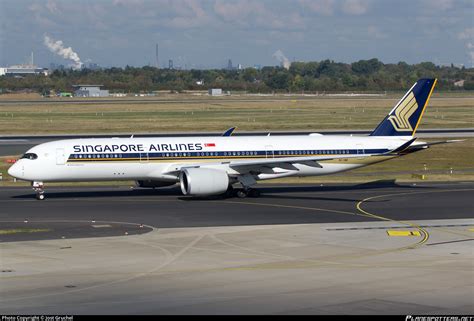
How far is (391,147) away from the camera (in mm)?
58031

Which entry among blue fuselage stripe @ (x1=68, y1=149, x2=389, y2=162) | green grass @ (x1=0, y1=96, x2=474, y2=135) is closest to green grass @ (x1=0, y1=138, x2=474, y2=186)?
blue fuselage stripe @ (x1=68, y1=149, x2=389, y2=162)

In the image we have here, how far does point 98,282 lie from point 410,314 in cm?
1111

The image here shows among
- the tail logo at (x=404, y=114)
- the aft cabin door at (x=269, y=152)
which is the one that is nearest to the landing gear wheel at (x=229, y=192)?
Answer: the aft cabin door at (x=269, y=152)

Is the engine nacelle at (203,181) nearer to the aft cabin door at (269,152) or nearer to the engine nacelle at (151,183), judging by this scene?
the engine nacelle at (151,183)

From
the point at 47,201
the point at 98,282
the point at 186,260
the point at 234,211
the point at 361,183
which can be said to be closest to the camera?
the point at 98,282

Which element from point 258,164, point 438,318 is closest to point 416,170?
point 258,164

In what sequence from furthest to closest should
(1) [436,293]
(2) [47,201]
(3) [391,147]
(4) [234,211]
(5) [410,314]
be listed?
(3) [391,147], (2) [47,201], (4) [234,211], (1) [436,293], (5) [410,314]

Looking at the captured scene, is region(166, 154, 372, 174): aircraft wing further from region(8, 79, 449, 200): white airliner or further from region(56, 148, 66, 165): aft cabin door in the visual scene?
region(56, 148, 66, 165): aft cabin door

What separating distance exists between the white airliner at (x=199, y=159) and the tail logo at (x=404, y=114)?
6.07 feet

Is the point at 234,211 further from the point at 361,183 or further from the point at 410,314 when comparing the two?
the point at 410,314

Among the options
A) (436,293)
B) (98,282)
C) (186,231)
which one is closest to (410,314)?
(436,293)

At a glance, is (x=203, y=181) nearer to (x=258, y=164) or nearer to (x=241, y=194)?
(x=258, y=164)

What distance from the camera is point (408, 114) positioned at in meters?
59.6

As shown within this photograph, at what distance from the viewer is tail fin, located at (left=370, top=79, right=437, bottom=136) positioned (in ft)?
195
